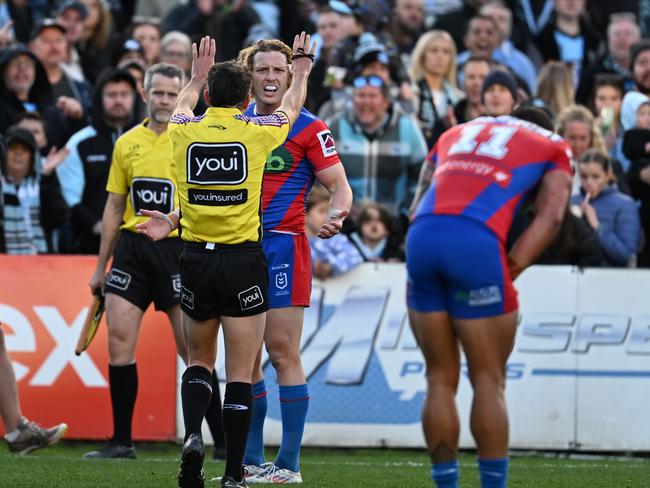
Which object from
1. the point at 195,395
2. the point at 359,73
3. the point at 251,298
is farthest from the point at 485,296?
the point at 359,73

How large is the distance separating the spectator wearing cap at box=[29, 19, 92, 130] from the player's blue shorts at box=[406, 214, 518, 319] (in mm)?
8046

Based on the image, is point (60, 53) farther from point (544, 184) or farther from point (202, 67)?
point (544, 184)

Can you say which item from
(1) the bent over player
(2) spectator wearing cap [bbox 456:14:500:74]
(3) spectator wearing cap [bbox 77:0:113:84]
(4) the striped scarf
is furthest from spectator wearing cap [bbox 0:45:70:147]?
(1) the bent over player

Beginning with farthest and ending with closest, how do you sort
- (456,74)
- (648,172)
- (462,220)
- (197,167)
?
(456,74) → (648,172) → (197,167) → (462,220)

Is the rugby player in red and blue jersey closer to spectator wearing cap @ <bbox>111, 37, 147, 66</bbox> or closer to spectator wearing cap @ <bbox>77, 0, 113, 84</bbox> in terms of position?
spectator wearing cap @ <bbox>111, 37, 147, 66</bbox>

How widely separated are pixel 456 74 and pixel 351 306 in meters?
4.69

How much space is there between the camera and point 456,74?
15.2 metres

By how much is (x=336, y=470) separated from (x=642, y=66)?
6.26 m

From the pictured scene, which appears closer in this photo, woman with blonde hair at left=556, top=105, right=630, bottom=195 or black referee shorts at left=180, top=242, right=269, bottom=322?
black referee shorts at left=180, top=242, right=269, bottom=322

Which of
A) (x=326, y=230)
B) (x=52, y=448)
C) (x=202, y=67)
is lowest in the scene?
(x=52, y=448)

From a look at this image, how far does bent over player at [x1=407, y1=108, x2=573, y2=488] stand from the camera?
20.4ft

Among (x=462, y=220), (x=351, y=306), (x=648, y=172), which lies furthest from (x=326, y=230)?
(x=648, y=172)

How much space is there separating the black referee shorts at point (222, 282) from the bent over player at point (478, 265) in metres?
1.19

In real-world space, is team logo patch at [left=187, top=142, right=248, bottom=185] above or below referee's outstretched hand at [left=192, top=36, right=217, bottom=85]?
below
